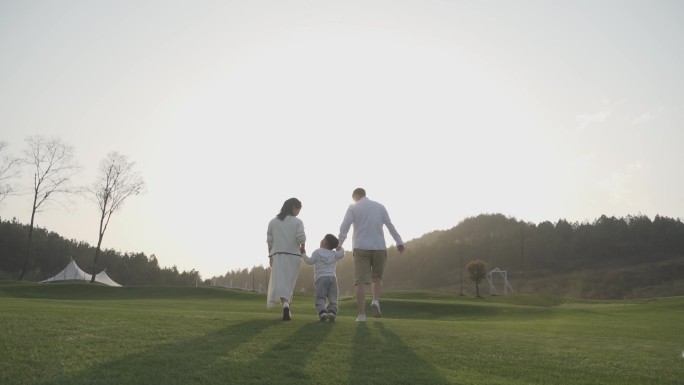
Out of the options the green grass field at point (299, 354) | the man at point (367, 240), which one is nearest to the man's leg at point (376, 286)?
the man at point (367, 240)

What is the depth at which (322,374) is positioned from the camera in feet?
17.7

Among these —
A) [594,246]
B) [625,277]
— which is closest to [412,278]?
[594,246]

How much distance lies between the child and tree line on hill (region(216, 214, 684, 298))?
3186 inches

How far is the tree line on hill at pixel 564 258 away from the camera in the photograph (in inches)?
3816

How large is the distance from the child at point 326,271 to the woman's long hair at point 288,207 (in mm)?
877

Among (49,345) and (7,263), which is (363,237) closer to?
(49,345)

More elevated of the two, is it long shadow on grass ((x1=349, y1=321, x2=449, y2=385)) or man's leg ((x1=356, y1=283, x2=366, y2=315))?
man's leg ((x1=356, y1=283, x2=366, y2=315))

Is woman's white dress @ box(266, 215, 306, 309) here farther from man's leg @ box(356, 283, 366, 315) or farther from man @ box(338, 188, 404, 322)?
man's leg @ box(356, 283, 366, 315)

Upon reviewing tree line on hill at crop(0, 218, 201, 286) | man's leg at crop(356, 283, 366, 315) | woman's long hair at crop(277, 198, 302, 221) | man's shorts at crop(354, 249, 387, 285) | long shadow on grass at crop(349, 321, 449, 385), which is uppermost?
tree line on hill at crop(0, 218, 201, 286)

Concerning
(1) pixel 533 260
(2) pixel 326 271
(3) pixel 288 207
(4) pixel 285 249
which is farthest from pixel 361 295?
(1) pixel 533 260

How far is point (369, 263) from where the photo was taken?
11.3m

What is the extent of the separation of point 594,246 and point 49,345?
120940mm

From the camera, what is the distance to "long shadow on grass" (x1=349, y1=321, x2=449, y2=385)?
5.35m

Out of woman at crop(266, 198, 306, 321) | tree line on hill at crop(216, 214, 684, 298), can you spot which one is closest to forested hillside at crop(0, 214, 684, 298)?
tree line on hill at crop(216, 214, 684, 298)
